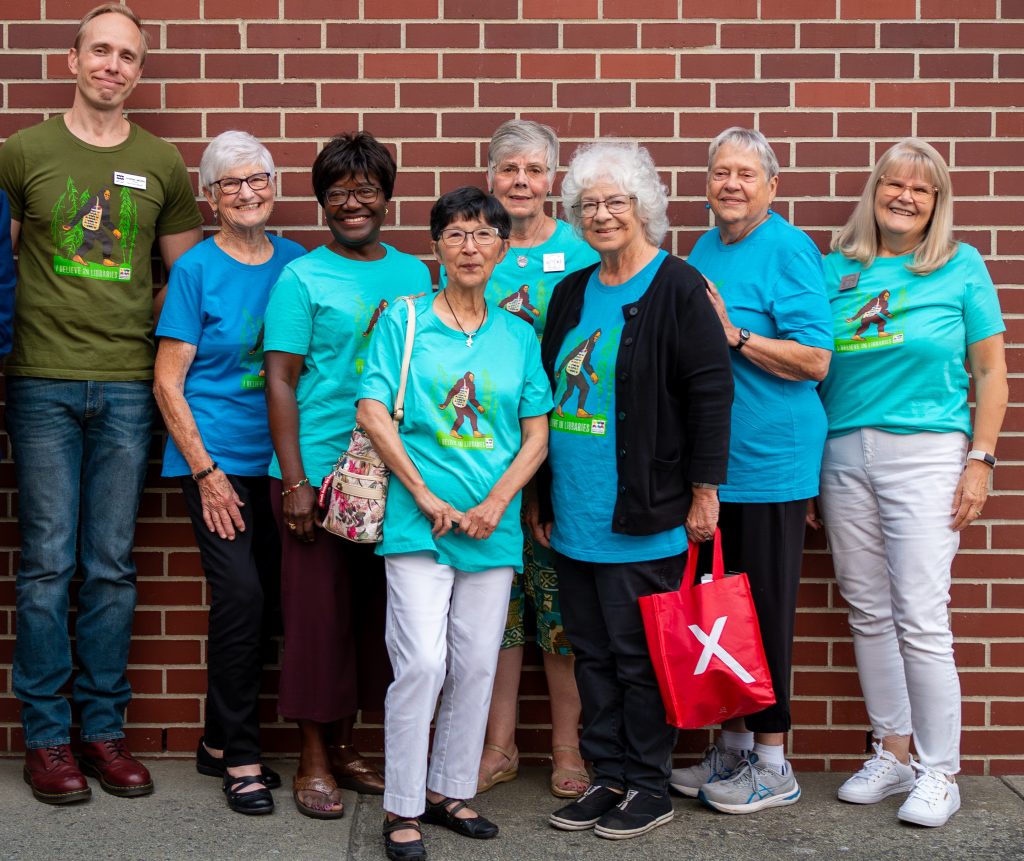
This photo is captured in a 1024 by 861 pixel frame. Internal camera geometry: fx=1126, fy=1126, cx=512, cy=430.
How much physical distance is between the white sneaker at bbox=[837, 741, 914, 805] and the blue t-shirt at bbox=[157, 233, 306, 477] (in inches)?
90.6

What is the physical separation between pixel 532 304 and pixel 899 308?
1.23m

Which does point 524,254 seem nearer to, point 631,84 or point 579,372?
point 579,372

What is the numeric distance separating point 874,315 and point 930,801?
5.27ft

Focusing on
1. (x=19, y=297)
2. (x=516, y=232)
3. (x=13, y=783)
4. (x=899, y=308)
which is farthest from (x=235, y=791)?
(x=899, y=308)

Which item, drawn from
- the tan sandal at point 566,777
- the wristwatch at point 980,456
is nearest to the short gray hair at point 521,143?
the wristwatch at point 980,456

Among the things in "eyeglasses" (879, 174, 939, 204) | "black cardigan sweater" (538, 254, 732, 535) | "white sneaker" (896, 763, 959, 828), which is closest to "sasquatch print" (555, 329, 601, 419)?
"black cardigan sweater" (538, 254, 732, 535)

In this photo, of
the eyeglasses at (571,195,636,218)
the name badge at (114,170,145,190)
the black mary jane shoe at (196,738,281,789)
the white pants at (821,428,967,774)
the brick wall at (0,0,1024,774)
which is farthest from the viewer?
the brick wall at (0,0,1024,774)

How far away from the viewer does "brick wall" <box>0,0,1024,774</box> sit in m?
4.17

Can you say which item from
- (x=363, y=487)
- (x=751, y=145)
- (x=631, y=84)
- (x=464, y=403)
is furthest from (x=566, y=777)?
(x=631, y=84)

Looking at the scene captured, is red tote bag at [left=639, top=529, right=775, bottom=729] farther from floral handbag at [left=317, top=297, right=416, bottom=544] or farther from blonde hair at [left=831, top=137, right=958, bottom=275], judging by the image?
blonde hair at [left=831, top=137, right=958, bottom=275]

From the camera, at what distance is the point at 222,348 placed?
3.74 m

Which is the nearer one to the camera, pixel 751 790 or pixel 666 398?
pixel 666 398

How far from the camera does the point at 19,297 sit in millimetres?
3836

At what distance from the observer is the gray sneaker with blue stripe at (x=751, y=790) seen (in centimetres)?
376
